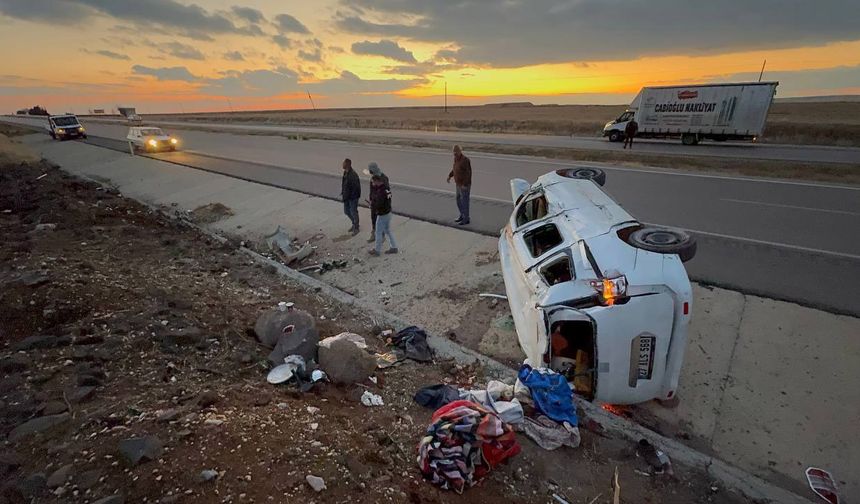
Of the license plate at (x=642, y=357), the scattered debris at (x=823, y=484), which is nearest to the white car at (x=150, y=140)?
the license plate at (x=642, y=357)

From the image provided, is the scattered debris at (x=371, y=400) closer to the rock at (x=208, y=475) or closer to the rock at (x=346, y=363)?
the rock at (x=346, y=363)

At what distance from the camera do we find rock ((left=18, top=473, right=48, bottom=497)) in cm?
306

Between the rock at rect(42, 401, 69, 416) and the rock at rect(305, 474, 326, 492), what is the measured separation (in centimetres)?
255

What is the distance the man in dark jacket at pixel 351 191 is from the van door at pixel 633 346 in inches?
296

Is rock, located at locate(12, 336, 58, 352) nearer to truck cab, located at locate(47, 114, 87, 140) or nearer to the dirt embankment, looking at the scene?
the dirt embankment

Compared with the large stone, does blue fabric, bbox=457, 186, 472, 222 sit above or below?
above

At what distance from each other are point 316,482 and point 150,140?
3093 centimetres

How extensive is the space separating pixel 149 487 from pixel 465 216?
8838 millimetres

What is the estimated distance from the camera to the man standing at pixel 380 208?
30.2 feet

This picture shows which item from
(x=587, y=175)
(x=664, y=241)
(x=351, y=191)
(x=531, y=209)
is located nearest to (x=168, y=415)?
(x=664, y=241)

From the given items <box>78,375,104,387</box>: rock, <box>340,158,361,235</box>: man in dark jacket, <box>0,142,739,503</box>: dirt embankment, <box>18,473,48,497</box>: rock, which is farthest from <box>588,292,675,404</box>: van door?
<box>340,158,361,235</box>: man in dark jacket

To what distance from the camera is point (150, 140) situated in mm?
27516

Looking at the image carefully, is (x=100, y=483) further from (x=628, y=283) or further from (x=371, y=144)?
(x=371, y=144)

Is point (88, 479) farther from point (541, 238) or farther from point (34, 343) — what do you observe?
point (541, 238)
